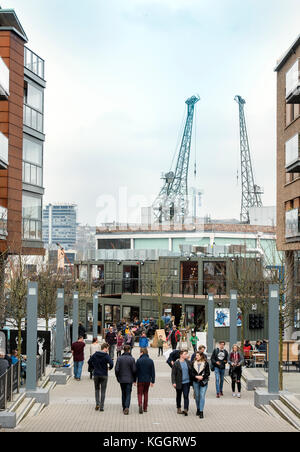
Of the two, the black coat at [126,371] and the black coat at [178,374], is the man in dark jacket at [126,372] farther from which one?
the black coat at [178,374]

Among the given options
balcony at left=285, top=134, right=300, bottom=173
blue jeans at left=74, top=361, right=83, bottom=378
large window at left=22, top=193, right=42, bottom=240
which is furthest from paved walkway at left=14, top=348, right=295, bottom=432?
large window at left=22, top=193, right=42, bottom=240

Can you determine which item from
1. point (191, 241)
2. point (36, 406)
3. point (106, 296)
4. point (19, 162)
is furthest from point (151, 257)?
point (36, 406)

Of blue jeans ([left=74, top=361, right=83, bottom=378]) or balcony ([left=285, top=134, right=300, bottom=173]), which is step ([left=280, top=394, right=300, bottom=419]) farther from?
balcony ([left=285, top=134, right=300, bottom=173])

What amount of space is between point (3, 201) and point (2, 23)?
10293mm

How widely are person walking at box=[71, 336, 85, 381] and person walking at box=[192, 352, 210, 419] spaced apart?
20.6 ft

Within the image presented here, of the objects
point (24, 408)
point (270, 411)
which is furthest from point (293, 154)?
point (24, 408)

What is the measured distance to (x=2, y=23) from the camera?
36281 mm

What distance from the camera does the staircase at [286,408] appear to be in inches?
542

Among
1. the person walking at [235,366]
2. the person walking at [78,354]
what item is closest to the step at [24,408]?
the person walking at [78,354]

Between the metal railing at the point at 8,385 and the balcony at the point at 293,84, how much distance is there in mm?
24068

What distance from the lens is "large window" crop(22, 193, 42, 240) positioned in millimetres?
36469

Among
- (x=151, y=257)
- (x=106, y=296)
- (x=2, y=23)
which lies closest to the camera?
(x=2, y=23)
